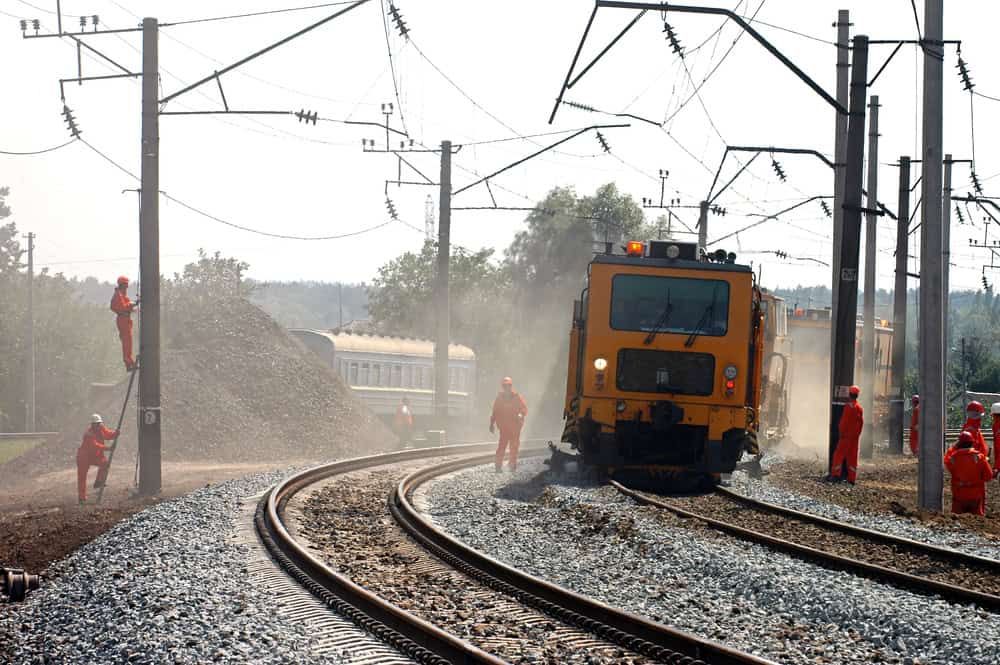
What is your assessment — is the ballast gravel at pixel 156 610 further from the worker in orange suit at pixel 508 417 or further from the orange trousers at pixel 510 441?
the orange trousers at pixel 510 441

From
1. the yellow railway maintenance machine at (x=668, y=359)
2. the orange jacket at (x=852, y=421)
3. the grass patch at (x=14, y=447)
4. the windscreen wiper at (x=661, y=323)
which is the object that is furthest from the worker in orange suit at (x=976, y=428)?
the grass patch at (x=14, y=447)

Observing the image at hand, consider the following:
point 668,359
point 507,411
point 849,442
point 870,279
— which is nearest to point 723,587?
point 668,359

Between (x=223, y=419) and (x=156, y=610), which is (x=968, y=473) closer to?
(x=156, y=610)

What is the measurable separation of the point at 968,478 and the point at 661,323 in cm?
451

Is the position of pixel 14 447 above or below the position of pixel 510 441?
below

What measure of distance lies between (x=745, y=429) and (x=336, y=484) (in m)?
6.06

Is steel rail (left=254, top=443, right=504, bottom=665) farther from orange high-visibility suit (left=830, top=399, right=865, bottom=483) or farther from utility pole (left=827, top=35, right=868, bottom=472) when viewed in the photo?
utility pole (left=827, top=35, right=868, bottom=472)

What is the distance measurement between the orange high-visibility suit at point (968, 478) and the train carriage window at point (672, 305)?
11.8 ft

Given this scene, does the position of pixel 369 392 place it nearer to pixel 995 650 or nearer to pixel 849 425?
pixel 849 425

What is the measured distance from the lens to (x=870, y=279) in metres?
28.3

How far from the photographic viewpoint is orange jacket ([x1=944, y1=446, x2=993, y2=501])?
51.6 ft

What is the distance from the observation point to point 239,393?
34344 mm

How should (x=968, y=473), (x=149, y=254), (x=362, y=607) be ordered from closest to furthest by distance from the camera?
(x=362, y=607) < (x=968, y=473) < (x=149, y=254)

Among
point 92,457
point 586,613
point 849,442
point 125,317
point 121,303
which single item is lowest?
point 92,457
